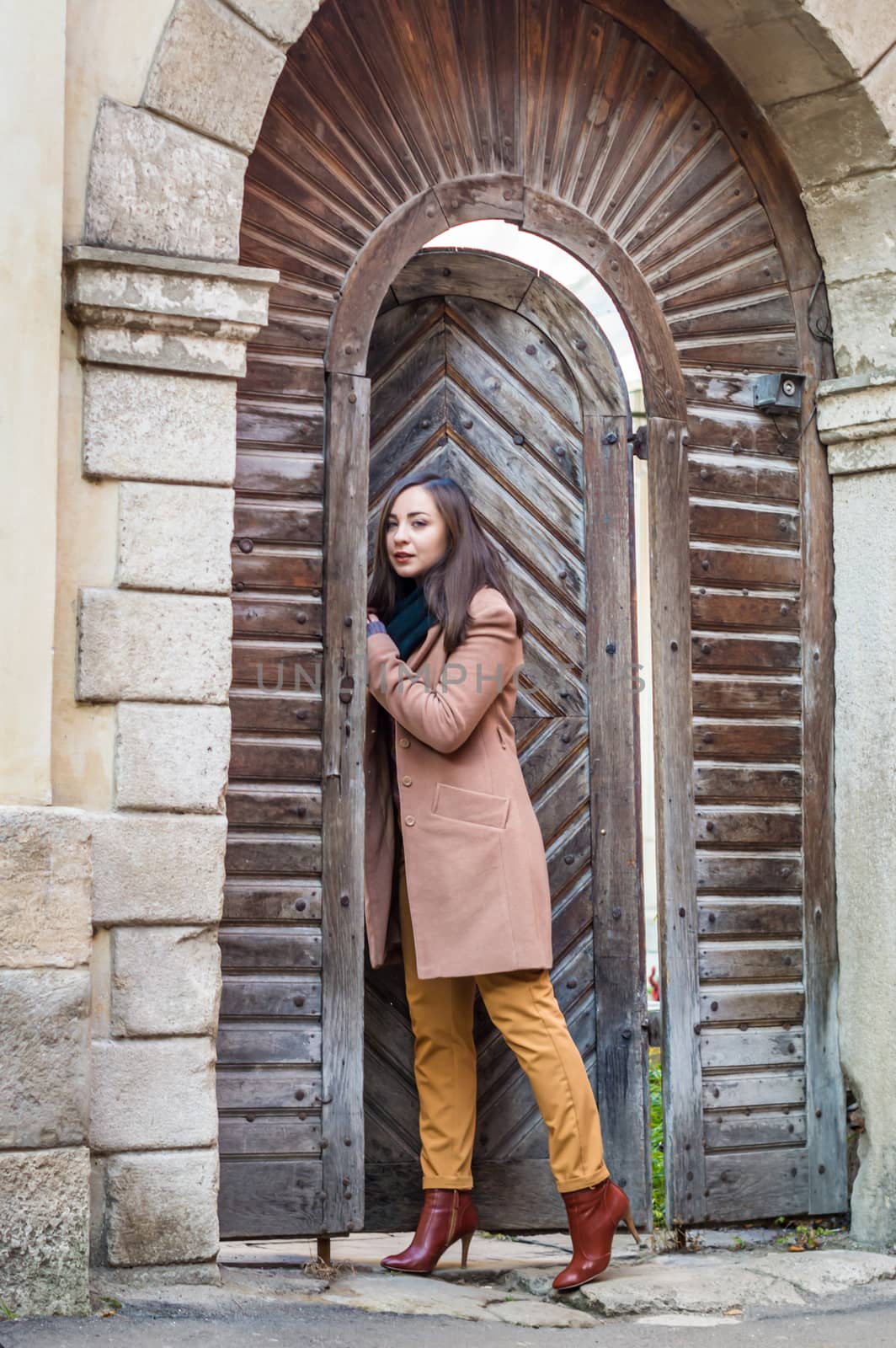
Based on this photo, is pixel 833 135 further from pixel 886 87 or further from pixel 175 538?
pixel 175 538

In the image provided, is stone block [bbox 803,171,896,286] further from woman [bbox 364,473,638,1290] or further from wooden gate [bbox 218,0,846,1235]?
woman [bbox 364,473,638,1290]

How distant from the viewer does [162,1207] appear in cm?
392

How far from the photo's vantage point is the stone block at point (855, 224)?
17.5 feet

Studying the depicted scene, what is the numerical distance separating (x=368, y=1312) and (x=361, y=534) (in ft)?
6.99

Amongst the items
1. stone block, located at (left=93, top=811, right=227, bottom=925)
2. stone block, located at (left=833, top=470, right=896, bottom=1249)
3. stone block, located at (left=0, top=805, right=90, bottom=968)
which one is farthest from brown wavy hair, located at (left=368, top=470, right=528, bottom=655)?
stone block, located at (left=833, top=470, right=896, bottom=1249)

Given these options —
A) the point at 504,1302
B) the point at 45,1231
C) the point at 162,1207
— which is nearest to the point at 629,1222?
the point at 504,1302

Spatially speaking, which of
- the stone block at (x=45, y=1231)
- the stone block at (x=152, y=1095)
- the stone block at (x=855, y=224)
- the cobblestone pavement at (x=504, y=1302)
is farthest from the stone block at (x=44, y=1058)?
the stone block at (x=855, y=224)

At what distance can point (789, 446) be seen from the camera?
543 centimetres

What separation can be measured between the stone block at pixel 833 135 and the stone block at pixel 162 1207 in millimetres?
3703

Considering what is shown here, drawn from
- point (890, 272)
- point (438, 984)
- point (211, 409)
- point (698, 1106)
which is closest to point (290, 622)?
point (211, 409)

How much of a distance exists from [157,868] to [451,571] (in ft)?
3.88

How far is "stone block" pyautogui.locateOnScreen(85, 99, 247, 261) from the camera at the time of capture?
403cm

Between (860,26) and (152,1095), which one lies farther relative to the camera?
(860,26)

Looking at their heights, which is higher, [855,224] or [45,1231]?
[855,224]
